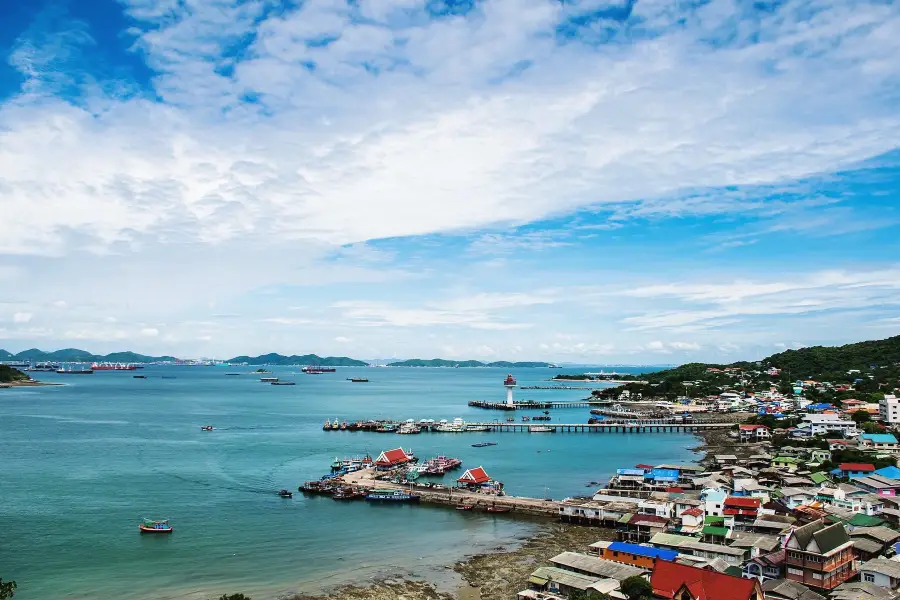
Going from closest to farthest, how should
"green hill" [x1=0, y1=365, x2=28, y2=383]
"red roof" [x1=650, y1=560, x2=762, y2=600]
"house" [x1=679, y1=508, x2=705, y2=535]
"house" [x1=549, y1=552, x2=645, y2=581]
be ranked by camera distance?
1. "red roof" [x1=650, y1=560, x2=762, y2=600]
2. "house" [x1=549, y1=552, x2=645, y2=581]
3. "house" [x1=679, y1=508, x2=705, y2=535]
4. "green hill" [x1=0, y1=365, x2=28, y2=383]

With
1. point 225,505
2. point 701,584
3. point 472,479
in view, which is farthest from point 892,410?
point 225,505

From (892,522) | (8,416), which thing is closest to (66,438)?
(8,416)

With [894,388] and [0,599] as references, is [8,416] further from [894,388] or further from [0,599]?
[894,388]

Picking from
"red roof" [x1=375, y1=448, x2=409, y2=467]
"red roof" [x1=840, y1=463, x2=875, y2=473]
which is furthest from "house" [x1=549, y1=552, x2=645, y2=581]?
"red roof" [x1=375, y1=448, x2=409, y2=467]

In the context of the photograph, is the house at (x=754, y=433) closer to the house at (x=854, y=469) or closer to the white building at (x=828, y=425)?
the white building at (x=828, y=425)

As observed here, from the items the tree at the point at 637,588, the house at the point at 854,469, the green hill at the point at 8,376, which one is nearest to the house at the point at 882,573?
the tree at the point at 637,588

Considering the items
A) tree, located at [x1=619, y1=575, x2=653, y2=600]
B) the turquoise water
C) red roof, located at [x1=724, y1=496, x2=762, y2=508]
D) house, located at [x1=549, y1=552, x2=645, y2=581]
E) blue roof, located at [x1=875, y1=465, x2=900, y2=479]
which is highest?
blue roof, located at [x1=875, y1=465, x2=900, y2=479]

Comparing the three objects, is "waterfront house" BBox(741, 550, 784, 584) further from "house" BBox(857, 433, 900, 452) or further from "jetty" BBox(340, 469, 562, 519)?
"house" BBox(857, 433, 900, 452)

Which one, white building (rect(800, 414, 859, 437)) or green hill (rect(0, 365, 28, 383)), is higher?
green hill (rect(0, 365, 28, 383))
